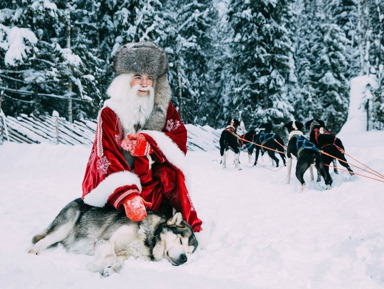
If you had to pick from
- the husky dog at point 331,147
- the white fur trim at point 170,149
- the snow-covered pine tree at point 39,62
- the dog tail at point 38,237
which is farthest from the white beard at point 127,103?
the snow-covered pine tree at point 39,62

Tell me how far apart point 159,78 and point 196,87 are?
772 inches

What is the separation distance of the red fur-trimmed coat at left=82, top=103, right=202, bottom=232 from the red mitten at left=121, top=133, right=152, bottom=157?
3.8 inches

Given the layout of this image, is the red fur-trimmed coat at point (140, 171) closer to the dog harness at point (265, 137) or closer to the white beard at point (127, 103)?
the white beard at point (127, 103)

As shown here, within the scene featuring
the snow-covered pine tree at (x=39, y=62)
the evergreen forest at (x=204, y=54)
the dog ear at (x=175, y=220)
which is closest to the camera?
the dog ear at (x=175, y=220)

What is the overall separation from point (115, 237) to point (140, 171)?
0.77 metres

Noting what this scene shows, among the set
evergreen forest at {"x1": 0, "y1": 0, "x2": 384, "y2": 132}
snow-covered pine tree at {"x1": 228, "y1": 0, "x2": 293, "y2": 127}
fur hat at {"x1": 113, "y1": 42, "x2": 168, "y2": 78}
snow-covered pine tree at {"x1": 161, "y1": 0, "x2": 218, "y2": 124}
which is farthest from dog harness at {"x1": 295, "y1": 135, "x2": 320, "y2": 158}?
snow-covered pine tree at {"x1": 161, "y1": 0, "x2": 218, "y2": 124}

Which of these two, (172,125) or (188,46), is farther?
(188,46)

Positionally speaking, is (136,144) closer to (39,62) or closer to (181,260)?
(181,260)

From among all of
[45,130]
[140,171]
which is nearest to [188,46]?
[45,130]

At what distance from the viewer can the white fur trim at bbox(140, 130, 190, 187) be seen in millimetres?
3084

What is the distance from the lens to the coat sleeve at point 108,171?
274cm

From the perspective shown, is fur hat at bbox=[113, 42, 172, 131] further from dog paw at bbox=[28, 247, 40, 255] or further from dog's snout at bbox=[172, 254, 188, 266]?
dog paw at bbox=[28, 247, 40, 255]

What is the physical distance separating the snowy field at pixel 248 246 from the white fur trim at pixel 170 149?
33.0 inches

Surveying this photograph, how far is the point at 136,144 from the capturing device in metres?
2.88
